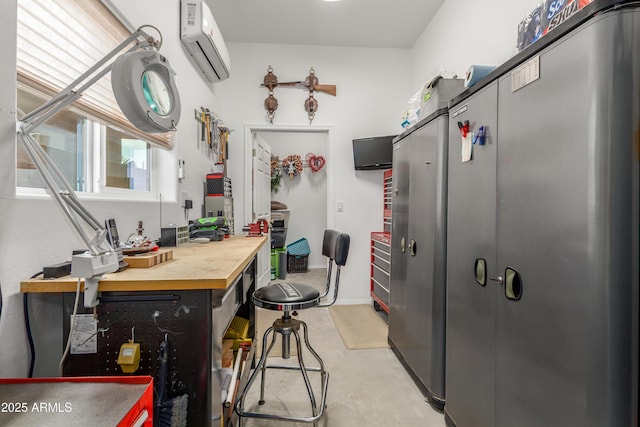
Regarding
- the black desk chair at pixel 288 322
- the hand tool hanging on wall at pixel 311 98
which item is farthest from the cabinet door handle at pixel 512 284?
the hand tool hanging on wall at pixel 311 98

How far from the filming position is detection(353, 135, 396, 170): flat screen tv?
3422mm

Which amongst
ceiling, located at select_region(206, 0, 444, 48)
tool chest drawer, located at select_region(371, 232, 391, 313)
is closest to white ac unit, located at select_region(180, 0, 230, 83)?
ceiling, located at select_region(206, 0, 444, 48)

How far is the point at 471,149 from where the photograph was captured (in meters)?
1.40

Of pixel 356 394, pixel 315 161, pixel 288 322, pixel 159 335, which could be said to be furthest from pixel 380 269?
pixel 315 161

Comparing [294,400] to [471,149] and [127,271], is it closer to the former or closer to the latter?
[127,271]

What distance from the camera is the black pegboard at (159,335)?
96 centimetres

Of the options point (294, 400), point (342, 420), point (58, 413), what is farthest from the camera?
point (294, 400)

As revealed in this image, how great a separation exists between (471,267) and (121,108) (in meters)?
1.47

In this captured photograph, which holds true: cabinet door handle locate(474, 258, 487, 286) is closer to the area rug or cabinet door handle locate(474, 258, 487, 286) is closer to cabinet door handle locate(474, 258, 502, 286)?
cabinet door handle locate(474, 258, 502, 286)

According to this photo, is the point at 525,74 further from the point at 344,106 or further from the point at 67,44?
the point at 344,106

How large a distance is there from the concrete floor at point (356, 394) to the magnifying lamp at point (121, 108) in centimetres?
131

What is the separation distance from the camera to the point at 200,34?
88.5 inches

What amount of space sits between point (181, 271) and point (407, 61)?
3.63 metres

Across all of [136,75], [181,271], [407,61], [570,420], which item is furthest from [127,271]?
[407,61]
